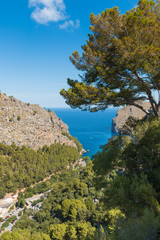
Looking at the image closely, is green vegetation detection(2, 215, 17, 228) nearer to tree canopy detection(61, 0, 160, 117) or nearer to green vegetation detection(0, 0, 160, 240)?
green vegetation detection(0, 0, 160, 240)

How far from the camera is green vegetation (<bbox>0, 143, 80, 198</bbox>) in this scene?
38.8m

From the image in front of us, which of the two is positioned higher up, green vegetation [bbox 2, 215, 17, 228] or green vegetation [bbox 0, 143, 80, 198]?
green vegetation [bbox 0, 143, 80, 198]

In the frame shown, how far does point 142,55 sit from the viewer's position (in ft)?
18.5

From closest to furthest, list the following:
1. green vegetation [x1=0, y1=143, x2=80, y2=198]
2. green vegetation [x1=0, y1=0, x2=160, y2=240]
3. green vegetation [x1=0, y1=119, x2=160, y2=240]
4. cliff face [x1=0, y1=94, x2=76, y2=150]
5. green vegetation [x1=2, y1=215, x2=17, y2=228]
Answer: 1. green vegetation [x1=0, y1=119, x2=160, y2=240]
2. green vegetation [x1=0, y1=0, x2=160, y2=240]
3. green vegetation [x1=2, y1=215, x2=17, y2=228]
4. green vegetation [x1=0, y1=143, x2=80, y2=198]
5. cliff face [x1=0, y1=94, x2=76, y2=150]

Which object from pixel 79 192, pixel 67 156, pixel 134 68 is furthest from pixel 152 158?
pixel 67 156

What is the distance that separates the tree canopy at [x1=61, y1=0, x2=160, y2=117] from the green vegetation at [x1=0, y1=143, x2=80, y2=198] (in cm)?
3986

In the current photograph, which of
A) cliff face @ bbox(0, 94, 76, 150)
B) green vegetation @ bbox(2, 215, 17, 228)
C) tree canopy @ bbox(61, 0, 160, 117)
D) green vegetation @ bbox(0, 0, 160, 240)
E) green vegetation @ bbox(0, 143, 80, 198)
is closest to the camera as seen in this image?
green vegetation @ bbox(0, 0, 160, 240)

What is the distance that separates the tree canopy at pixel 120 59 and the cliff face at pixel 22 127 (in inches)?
2017

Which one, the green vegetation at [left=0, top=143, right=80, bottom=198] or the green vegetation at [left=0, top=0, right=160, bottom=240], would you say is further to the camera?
the green vegetation at [left=0, top=143, right=80, bottom=198]

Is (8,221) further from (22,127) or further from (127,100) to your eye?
(22,127)

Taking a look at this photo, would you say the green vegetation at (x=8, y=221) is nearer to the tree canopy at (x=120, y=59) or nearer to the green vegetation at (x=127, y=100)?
the green vegetation at (x=127, y=100)

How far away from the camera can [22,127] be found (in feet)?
191

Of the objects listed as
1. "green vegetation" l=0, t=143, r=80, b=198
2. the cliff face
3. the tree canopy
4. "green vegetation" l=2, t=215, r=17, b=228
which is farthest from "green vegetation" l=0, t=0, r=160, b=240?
the cliff face

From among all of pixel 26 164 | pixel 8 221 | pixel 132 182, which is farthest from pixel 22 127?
pixel 132 182
